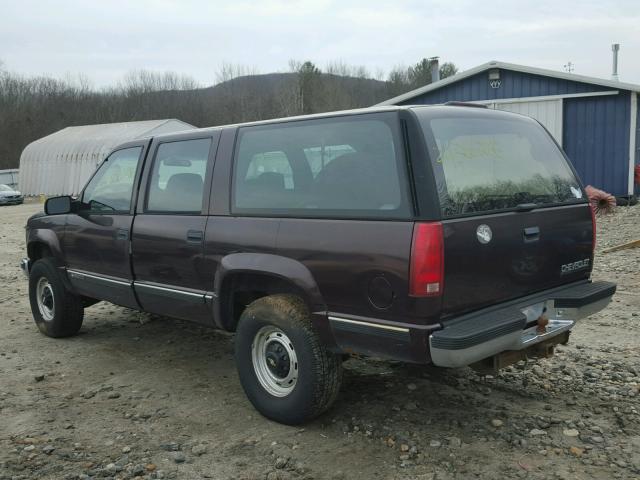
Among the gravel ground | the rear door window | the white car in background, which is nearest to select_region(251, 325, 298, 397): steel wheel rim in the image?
the gravel ground

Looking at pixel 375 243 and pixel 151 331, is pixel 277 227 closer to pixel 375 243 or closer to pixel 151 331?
pixel 375 243

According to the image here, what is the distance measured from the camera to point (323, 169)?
3.70 m

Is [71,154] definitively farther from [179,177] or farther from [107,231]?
[179,177]

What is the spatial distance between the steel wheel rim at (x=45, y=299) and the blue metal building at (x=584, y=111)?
35.6ft

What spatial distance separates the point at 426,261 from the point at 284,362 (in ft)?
4.24

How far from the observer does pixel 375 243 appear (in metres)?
3.23

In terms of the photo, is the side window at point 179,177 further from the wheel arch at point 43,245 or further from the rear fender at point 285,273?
the wheel arch at point 43,245

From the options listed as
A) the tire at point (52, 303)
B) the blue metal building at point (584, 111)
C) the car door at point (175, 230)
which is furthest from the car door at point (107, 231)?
the blue metal building at point (584, 111)

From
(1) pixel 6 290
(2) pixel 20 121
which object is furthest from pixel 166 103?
(1) pixel 6 290

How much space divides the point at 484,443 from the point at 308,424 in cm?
108

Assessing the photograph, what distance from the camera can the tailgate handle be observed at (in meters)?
3.55

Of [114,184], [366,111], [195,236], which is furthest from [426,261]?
[114,184]

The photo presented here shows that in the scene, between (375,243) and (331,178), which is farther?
(331,178)

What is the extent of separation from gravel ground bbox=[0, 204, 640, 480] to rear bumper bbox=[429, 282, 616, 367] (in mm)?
620
